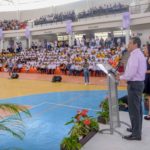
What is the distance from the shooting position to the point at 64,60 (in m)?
18.4

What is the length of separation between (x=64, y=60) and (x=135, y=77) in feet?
47.6

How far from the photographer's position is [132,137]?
4.26 m

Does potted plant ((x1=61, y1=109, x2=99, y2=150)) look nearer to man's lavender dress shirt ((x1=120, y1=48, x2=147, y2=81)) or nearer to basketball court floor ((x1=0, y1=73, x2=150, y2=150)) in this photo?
basketball court floor ((x1=0, y1=73, x2=150, y2=150))

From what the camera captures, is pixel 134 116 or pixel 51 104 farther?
pixel 51 104

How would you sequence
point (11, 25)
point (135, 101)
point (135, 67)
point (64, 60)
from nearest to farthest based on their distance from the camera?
point (135, 67) → point (135, 101) → point (64, 60) → point (11, 25)

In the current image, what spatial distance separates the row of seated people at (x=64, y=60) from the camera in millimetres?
16703

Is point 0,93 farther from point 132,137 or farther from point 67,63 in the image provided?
point 132,137

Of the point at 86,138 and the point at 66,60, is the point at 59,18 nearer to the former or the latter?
the point at 66,60

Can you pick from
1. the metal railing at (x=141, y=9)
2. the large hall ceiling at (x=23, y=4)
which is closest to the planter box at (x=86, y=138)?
the metal railing at (x=141, y=9)

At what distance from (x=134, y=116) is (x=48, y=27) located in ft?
71.1

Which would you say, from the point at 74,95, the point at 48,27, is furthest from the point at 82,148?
the point at 48,27

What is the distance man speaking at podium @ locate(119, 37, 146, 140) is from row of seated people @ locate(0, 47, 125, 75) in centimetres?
1074

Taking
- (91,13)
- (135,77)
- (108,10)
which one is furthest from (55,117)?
(91,13)

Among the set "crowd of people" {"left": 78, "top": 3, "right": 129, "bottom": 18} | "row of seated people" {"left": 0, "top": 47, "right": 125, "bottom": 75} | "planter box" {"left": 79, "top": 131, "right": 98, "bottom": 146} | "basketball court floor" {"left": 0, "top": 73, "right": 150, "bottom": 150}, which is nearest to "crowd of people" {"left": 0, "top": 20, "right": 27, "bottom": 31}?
"row of seated people" {"left": 0, "top": 47, "right": 125, "bottom": 75}
